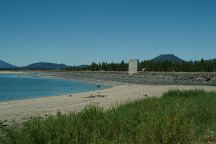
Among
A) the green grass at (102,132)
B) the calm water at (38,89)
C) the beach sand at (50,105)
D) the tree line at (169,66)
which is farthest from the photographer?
the tree line at (169,66)

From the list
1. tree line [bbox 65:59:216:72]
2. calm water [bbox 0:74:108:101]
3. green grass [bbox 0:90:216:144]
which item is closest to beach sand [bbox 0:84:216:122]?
green grass [bbox 0:90:216:144]

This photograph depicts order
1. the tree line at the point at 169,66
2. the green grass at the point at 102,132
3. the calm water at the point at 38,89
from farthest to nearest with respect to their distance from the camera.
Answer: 1. the tree line at the point at 169,66
2. the calm water at the point at 38,89
3. the green grass at the point at 102,132

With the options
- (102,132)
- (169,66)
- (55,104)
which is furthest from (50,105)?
(169,66)

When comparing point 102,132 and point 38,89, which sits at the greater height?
point 102,132

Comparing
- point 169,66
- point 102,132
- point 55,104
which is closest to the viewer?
point 102,132

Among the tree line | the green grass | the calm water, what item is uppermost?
the tree line

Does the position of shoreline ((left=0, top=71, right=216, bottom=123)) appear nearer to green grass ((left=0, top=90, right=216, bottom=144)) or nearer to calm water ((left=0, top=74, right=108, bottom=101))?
green grass ((left=0, top=90, right=216, bottom=144))

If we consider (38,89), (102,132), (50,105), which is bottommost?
(38,89)

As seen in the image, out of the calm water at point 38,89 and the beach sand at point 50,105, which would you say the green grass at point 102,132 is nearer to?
the beach sand at point 50,105

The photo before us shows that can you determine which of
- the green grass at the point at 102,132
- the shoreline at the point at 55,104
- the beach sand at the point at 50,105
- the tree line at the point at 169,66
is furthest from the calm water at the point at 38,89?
the tree line at the point at 169,66

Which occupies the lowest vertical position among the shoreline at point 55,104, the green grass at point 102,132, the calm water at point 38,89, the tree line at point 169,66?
the calm water at point 38,89

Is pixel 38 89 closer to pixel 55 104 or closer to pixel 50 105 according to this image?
pixel 55 104

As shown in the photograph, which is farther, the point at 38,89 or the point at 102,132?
the point at 38,89

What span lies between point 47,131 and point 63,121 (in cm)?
58
